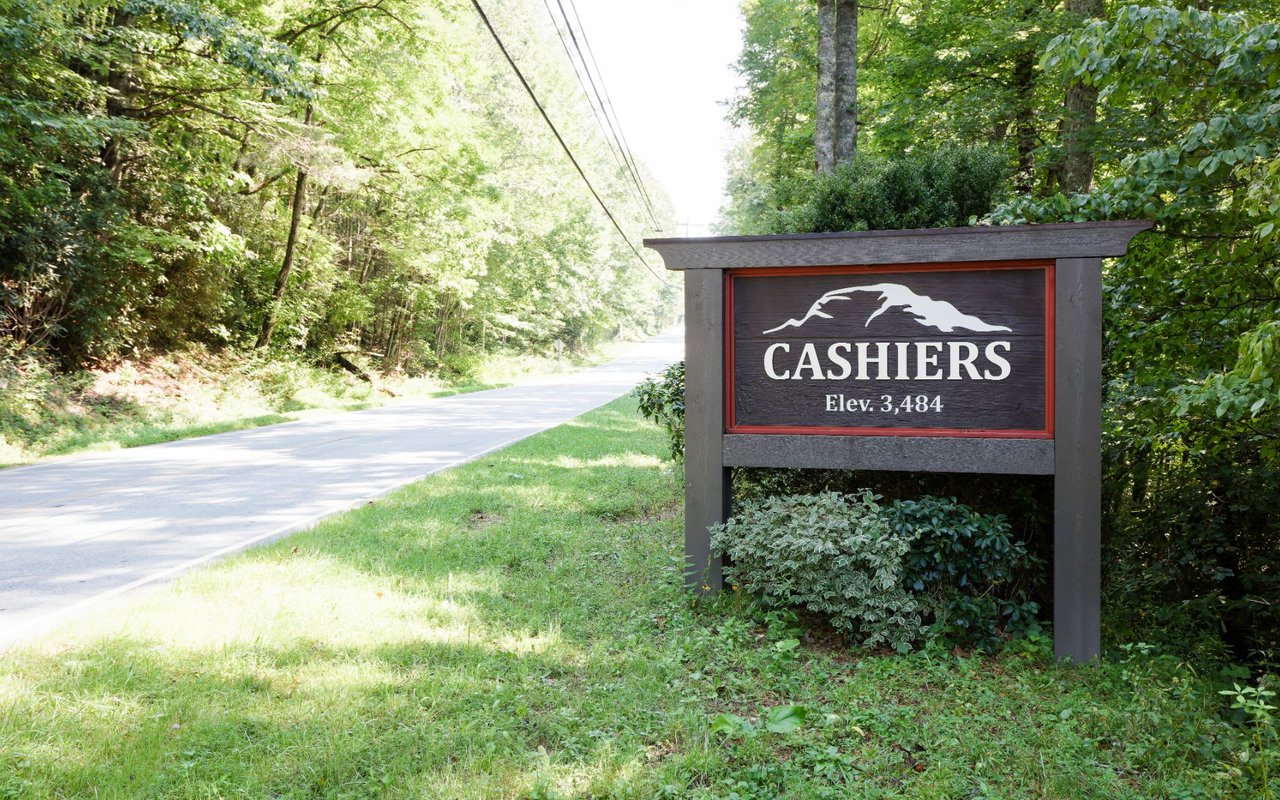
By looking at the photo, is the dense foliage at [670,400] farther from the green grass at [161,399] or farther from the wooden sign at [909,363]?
the green grass at [161,399]

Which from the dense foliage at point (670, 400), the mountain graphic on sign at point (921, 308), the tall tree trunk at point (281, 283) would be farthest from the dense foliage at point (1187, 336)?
the tall tree trunk at point (281, 283)

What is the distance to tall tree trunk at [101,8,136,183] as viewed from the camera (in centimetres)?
Answer: 1309

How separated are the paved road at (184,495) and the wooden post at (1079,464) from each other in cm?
538

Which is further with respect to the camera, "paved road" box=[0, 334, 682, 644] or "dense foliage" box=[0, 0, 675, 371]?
"dense foliage" box=[0, 0, 675, 371]

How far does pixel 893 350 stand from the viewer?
4.43 m

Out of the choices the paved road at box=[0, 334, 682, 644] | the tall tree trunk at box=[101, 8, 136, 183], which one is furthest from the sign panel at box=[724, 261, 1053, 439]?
the tall tree trunk at box=[101, 8, 136, 183]

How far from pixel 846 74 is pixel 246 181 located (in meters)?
12.7

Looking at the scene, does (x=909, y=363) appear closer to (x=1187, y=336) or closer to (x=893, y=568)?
(x=893, y=568)

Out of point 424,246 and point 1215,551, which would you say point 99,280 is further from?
point 1215,551

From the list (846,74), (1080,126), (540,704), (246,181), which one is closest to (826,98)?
(846,74)

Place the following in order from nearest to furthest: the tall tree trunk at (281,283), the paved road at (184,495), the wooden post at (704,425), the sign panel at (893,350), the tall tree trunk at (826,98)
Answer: the sign panel at (893,350) < the wooden post at (704,425) < the paved road at (184,495) < the tall tree trunk at (826,98) < the tall tree trunk at (281,283)

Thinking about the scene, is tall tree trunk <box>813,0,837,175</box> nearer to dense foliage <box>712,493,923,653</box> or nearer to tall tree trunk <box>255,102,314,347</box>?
dense foliage <box>712,493,923,653</box>

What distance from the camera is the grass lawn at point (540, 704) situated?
2.77 m

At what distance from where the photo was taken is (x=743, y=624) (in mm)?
4289
